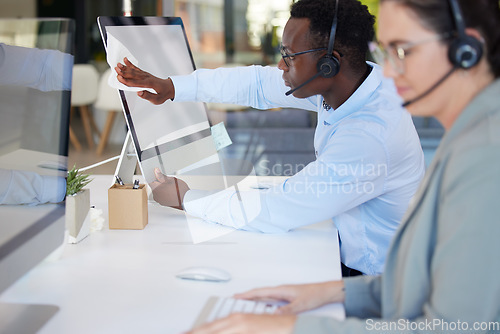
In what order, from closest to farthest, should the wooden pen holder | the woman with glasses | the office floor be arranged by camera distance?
the woman with glasses, the wooden pen holder, the office floor

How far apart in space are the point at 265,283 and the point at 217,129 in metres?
0.75

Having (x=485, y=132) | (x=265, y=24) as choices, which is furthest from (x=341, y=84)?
(x=265, y=24)

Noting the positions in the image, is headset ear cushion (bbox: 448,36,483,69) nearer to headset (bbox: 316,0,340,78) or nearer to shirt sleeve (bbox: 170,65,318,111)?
headset (bbox: 316,0,340,78)

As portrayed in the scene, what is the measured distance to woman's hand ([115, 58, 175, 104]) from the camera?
1488 mm

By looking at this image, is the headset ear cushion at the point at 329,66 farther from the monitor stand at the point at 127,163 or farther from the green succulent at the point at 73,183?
the green succulent at the point at 73,183

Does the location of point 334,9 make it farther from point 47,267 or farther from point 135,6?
point 135,6

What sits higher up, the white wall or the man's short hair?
the white wall

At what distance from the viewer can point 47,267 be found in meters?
1.13

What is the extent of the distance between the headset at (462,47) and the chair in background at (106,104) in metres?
4.32

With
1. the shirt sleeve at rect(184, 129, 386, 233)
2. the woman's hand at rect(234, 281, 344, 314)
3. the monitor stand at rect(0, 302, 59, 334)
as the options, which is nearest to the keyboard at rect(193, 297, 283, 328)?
the woman's hand at rect(234, 281, 344, 314)

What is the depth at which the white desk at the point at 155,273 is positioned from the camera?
0.93 m

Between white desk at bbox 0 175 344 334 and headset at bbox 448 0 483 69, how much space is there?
0.44 meters

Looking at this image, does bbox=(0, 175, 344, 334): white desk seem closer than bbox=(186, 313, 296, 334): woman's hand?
No

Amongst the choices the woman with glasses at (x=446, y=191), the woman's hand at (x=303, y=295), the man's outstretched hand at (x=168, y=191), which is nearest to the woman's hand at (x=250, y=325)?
the woman with glasses at (x=446, y=191)
